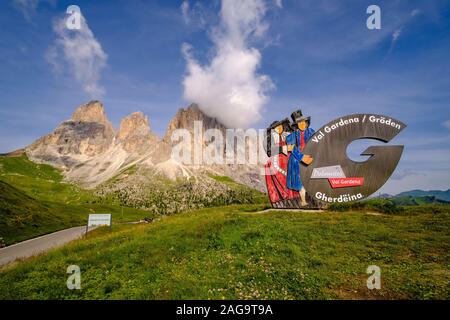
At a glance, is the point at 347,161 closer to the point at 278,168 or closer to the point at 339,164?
the point at 339,164

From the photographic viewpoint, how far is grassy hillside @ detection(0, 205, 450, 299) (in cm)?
Answer: 1084

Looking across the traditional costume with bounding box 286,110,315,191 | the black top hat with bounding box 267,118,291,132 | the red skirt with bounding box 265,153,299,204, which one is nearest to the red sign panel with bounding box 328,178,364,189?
the traditional costume with bounding box 286,110,315,191

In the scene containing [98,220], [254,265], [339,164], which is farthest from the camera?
[98,220]

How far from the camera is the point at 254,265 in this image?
13273mm

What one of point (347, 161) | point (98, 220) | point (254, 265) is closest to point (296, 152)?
point (347, 161)

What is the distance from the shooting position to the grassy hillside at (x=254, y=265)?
427 inches

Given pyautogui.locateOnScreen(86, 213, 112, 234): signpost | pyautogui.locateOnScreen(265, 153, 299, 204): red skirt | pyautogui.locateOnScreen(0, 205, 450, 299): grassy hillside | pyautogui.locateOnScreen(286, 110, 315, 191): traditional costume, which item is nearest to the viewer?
pyautogui.locateOnScreen(0, 205, 450, 299): grassy hillside

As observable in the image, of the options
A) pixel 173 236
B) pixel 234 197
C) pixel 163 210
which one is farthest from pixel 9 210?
pixel 234 197

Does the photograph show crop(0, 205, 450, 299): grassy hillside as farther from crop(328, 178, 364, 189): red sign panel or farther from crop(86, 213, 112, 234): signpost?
crop(86, 213, 112, 234): signpost

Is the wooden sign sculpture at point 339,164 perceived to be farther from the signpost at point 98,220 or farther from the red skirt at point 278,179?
the signpost at point 98,220

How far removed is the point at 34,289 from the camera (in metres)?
12.1

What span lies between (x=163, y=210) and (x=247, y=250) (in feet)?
530

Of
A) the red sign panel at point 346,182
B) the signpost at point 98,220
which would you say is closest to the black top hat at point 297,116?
the red sign panel at point 346,182
